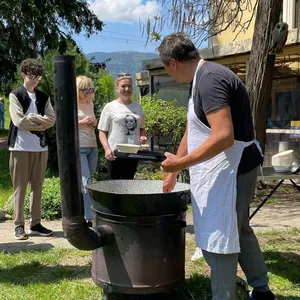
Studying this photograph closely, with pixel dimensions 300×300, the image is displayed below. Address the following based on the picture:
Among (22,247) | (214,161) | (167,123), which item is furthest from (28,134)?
(167,123)

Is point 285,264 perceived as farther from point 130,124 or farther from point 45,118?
point 45,118

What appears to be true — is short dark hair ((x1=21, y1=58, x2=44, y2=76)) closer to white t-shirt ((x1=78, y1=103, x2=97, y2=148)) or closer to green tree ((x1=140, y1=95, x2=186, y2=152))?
white t-shirt ((x1=78, y1=103, x2=97, y2=148))

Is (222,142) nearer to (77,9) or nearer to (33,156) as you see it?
(33,156)

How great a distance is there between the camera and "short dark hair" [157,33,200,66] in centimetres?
286

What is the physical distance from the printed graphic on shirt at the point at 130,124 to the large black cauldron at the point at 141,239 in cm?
198

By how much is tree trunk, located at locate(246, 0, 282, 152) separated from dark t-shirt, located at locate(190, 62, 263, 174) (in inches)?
147

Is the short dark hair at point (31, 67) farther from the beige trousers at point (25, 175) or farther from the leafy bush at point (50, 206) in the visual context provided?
the leafy bush at point (50, 206)

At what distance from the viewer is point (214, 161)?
2869 millimetres

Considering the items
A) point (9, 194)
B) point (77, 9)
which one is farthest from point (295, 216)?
point (77, 9)

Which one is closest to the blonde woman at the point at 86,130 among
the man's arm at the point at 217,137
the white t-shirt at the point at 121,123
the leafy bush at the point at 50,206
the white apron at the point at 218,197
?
the white t-shirt at the point at 121,123

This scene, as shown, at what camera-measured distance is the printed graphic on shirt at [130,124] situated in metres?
5.13

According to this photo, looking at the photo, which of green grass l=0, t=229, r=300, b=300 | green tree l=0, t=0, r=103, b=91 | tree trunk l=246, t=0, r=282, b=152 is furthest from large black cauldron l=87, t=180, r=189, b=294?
green tree l=0, t=0, r=103, b=91

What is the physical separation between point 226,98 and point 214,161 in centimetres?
42

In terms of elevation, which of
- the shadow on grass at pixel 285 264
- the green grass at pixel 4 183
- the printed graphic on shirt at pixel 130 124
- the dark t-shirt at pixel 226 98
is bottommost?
the green grass at pixel 4 183
